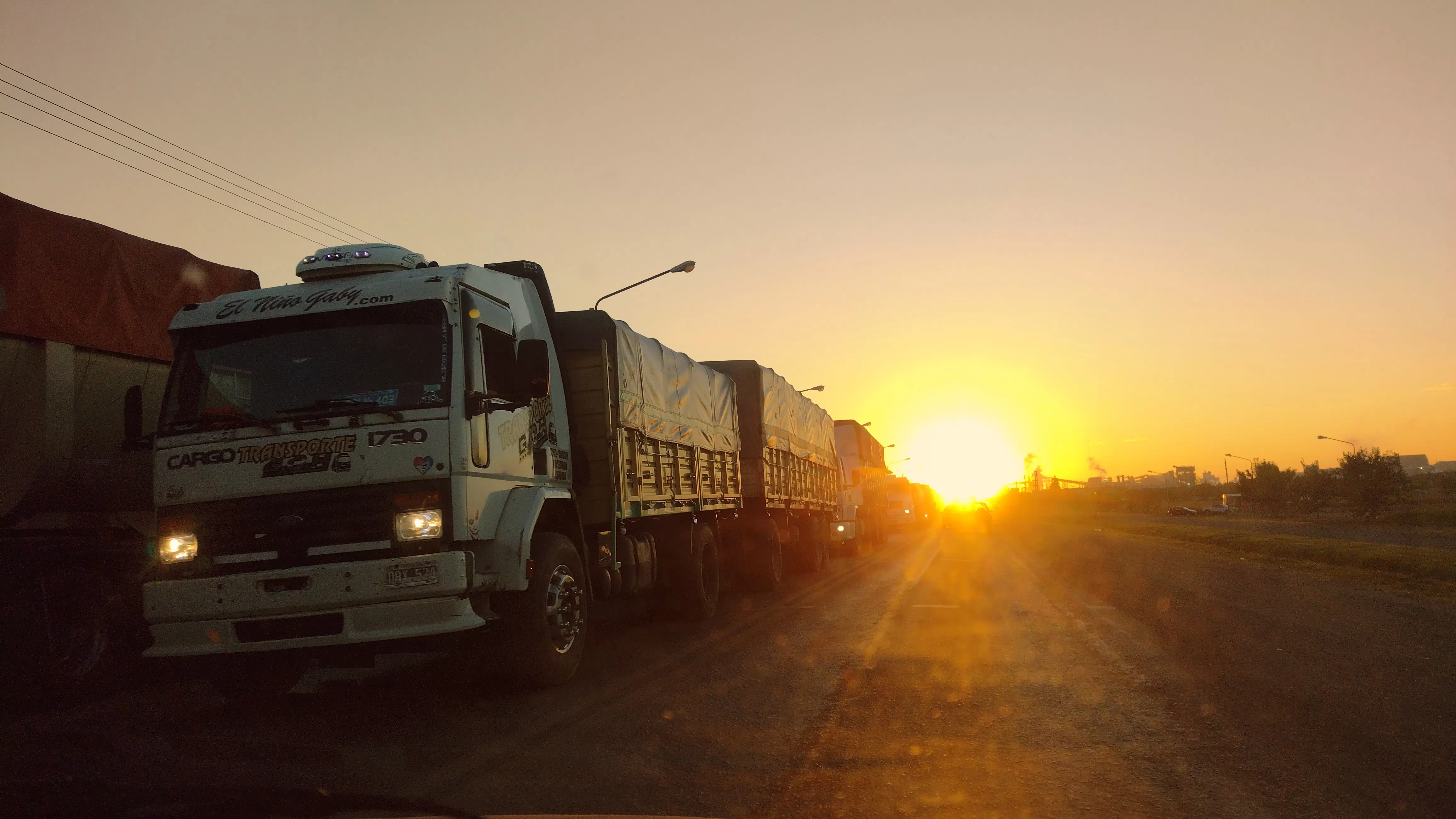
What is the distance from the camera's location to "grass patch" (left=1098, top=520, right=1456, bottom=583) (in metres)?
19.4

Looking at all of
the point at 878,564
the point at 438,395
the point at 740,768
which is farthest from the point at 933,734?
the point at 878,564

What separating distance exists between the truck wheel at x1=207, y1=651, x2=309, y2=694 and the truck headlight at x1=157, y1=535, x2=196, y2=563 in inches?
30.8

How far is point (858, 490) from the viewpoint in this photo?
100ft

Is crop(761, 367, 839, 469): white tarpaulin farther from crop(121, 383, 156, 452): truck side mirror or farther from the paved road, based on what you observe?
crop(121, 383, 156, 452): truck side mirror

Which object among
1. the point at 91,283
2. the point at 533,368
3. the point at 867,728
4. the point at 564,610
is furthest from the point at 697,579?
the point at 91,283

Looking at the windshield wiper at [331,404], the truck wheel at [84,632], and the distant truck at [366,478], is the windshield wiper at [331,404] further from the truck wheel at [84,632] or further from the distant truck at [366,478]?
the truck wheel at [84,632]

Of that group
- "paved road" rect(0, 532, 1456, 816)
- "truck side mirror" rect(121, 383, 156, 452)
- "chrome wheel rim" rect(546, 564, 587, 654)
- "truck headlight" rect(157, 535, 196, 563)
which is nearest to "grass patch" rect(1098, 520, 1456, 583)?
"paved road" rect(0, 532, 1456, 816)

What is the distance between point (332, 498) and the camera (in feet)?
20.8

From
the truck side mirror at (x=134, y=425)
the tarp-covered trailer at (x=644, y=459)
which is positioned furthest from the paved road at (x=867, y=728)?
the truck side mirror at (x=134, y=425)

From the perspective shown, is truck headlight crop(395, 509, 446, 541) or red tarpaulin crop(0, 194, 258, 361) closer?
truck headlight crop(395, 509, 446, 541)

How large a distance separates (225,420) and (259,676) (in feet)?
7.14

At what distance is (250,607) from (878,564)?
19316 mm

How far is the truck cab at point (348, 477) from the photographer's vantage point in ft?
20.5

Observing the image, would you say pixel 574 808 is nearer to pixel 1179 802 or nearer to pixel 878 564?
pixel 1179 802
